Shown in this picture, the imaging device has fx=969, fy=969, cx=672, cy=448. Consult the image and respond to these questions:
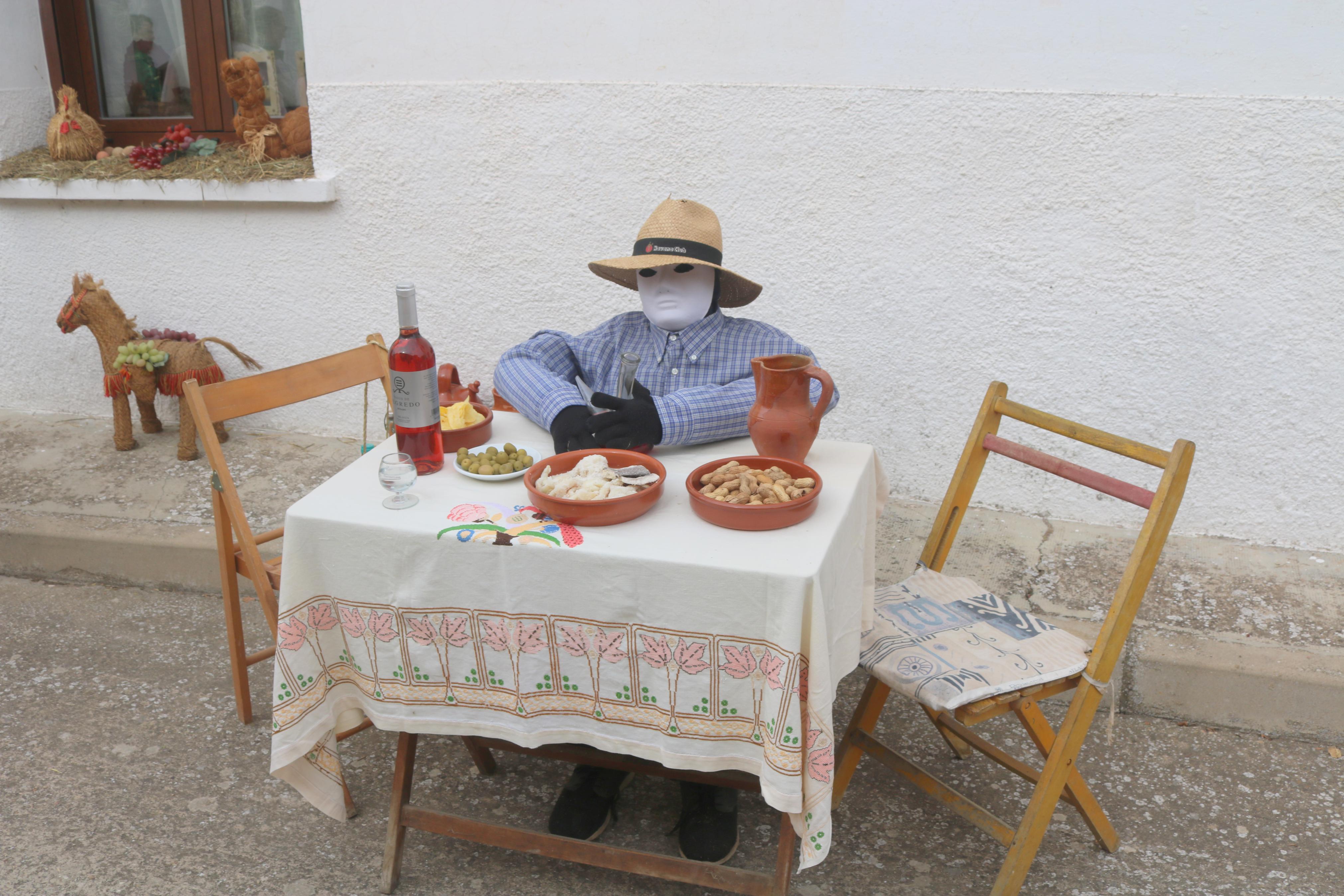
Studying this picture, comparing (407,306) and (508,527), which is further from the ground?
(407,306)

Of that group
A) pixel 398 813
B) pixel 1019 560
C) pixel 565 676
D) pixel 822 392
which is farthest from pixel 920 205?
pixel 398 813

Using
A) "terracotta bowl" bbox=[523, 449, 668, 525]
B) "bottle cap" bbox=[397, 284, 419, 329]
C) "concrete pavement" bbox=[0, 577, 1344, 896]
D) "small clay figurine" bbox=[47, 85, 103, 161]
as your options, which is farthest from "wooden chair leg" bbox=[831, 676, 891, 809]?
"small clay figurine" bbox=[47, 85, 103, 161]

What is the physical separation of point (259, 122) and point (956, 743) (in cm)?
366

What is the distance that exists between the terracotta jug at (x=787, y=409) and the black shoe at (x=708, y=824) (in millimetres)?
790

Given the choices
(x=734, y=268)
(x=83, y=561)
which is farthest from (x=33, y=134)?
(x=734, y=268)

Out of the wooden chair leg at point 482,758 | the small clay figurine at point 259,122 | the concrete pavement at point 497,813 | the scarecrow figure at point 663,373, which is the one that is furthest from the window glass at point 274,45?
the wooden chair leg at point 482,758

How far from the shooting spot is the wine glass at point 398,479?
6.41 feet

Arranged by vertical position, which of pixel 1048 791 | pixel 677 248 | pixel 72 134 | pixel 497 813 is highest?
pixel 72 134

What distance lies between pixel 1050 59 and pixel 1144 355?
1061 mm

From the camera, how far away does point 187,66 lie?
14.8 feet

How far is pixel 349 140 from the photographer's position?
3.90 metres

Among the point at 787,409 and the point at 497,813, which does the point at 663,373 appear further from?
the point at 497,813

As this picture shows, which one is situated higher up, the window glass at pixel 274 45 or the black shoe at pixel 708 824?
the window glass at pixel 274 45

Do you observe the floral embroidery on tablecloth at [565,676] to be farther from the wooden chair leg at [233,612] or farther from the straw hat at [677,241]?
the straw hat at [677,241]
